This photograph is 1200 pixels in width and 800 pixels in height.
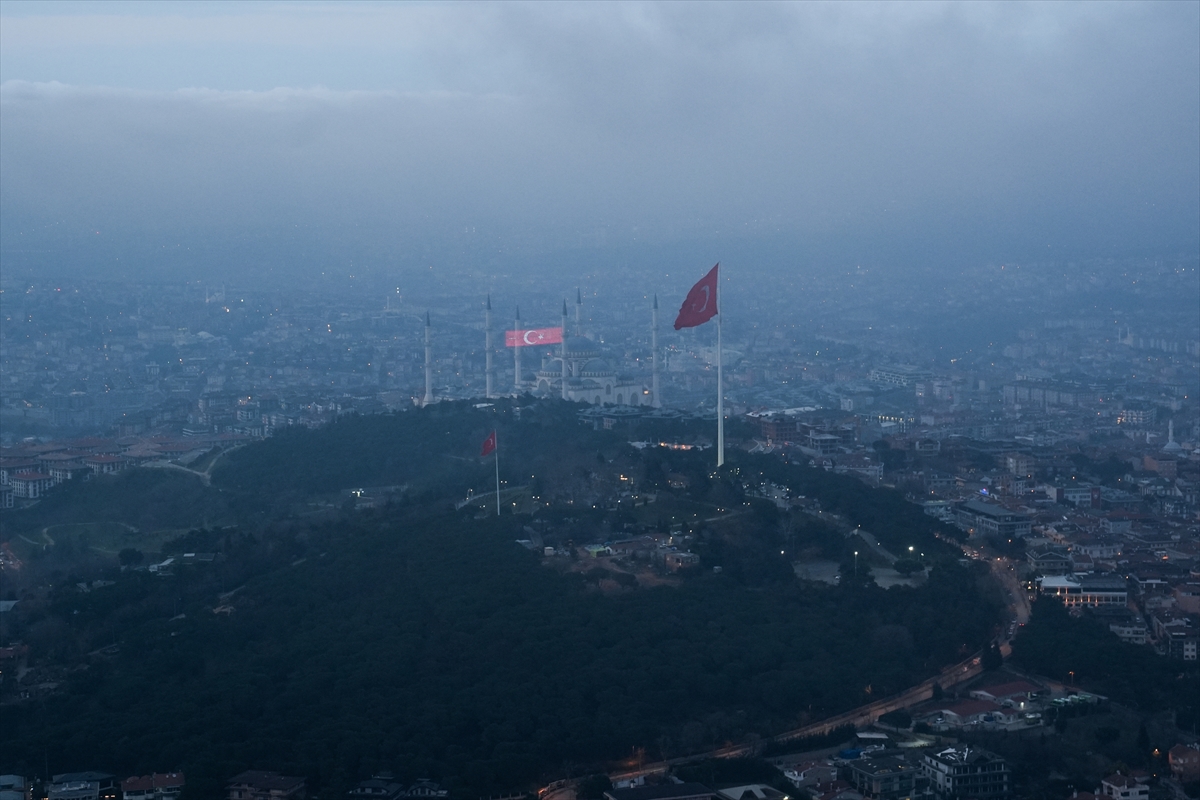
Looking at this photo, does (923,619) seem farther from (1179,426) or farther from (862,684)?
(1179,426)

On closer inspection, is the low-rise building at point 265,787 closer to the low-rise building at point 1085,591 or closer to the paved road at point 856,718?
the paved road at point 856,718

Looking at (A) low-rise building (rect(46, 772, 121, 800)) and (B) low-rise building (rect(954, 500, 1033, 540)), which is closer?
(A) low-rise building (rect(46, 772, 121, 800))

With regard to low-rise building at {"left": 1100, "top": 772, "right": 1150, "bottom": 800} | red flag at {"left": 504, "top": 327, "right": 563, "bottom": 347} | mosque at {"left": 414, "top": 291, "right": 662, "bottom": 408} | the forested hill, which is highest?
red flag at {"left": 504, "top": 327, "right": 563, "bottom": 347}

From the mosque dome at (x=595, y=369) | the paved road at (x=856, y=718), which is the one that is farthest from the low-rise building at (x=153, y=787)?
the mosque dome at (x=595, y=369)

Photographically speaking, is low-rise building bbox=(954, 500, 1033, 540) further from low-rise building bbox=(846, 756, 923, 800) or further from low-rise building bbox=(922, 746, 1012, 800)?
low-rise building bbox=(846, 756, 923, 800)

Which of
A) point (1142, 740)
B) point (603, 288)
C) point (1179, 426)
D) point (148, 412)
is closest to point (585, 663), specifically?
point (1142, 740)

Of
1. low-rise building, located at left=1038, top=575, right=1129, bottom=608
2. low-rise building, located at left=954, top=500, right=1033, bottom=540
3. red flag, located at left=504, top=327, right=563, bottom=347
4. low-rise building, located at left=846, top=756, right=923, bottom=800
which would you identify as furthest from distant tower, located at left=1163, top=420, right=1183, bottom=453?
low-rise building, located at left=846, top=756, right=923, bottom=800

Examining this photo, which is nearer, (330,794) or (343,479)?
(330,794)

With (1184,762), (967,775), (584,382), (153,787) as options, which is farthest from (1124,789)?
(584,382)
